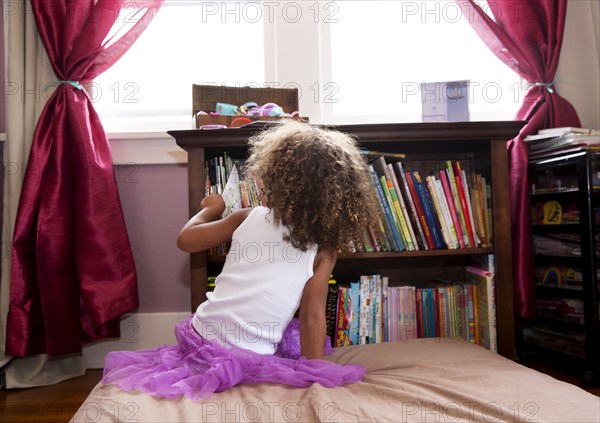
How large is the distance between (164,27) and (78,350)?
1383 millimetres

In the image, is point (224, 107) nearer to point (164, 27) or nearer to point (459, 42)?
point (164, 27)

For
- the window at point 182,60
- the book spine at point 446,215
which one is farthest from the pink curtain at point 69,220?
the book spine at point 446,215

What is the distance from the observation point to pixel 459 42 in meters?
2.11

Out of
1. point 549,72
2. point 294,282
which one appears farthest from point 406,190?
point 549,72

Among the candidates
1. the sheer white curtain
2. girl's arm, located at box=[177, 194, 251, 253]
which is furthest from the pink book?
the sheer white curtain

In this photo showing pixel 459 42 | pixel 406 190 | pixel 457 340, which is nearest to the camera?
pixel 457 340

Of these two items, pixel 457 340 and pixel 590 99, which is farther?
pixel 590 99

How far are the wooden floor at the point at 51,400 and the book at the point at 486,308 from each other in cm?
34

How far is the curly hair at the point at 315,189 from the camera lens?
3.71 feet

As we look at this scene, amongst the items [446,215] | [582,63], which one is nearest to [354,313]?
[446,215]

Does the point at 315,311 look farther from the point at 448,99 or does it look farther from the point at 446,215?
the point at 448,99

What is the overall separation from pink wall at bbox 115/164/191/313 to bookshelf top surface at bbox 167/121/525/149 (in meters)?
0.54

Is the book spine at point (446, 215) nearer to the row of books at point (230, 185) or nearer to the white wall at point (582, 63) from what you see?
the row of books at point (230, 185)

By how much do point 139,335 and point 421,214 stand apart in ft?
4.01
